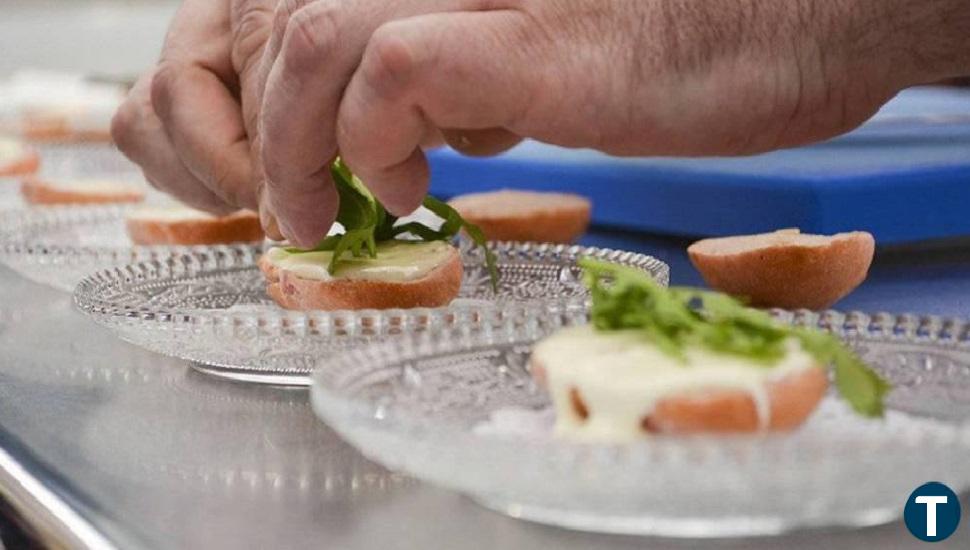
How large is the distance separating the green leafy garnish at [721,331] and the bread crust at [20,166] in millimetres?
2240

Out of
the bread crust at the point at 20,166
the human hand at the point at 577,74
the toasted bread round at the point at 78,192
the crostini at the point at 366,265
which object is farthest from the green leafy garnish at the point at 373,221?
the bread crust at the point at 20,166

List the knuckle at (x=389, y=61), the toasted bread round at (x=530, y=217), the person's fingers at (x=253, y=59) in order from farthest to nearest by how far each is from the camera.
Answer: the toasted bread round at (x=530, y=217), the person's fingers at (x=253, y=59), the knuckle at (x=389, y=61)

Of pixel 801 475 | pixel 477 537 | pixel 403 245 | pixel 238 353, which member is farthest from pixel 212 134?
pixel 801 475

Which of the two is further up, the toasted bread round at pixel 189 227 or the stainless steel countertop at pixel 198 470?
the stainless steel countertop at pixel 198 470

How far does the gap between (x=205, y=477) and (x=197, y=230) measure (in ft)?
3.42

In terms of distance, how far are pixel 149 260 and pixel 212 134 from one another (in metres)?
0.23

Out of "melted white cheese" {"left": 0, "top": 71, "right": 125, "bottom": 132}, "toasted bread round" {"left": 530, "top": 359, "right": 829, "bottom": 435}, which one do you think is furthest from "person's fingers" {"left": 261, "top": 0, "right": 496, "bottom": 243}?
"melted white cheese" {"left": 0, "top": 71, "right": 125, "bottom": 132}

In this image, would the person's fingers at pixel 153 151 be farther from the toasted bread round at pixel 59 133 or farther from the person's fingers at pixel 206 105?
the toasted bread round at pixel 59 133

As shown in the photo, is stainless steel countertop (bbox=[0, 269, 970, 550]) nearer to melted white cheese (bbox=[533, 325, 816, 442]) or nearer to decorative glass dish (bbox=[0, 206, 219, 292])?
melted white cheese (bbox=[533, 325, 816, 442])

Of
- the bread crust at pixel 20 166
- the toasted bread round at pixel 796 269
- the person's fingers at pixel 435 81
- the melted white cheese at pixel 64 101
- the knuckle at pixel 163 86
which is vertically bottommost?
the melted white cheese at pixel 64 101

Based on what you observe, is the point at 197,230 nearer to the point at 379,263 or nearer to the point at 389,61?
the point at 379,263

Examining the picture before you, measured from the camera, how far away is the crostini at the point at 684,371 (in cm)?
88

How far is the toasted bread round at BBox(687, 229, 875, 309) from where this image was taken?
58.5 inches

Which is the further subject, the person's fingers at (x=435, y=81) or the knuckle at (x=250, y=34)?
the knuckle at (x=250, y=34)
